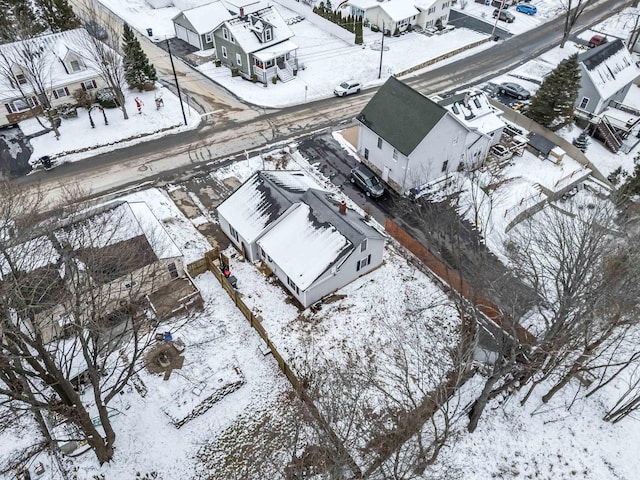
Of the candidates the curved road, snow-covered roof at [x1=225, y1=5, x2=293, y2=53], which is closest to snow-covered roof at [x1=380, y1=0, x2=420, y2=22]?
the curved road

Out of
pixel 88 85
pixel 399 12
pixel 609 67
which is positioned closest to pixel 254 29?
pixel 88 85

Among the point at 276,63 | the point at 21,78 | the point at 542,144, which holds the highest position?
the point at 21,78

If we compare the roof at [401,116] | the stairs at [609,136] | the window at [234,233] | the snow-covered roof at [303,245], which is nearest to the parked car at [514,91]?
the stairs at [609,136]

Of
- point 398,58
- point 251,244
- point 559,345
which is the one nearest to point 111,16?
point 398,58

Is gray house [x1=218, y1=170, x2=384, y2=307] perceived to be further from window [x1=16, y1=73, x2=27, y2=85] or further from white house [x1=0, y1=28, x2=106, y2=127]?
window [x1=16, y1=73, x2=27, y2=85]

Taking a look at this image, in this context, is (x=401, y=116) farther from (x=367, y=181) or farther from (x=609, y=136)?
(x=609, y=136)

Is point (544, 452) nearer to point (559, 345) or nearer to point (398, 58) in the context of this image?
point (559, 345)

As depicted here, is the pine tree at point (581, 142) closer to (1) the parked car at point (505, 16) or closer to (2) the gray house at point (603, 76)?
(2) the gray house at point (603, 76)
